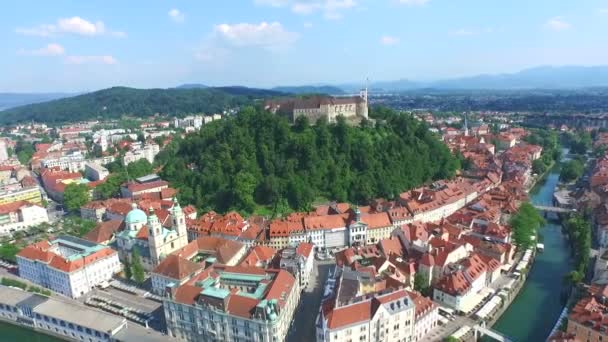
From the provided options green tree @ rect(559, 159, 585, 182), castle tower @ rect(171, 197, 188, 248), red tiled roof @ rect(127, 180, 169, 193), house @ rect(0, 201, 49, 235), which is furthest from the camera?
green tree @ rect(559, 159, 585, 182)

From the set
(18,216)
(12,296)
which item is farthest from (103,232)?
(18,216)

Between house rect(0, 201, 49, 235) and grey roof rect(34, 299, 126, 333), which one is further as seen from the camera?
house rect(0, 201, 49, 235)

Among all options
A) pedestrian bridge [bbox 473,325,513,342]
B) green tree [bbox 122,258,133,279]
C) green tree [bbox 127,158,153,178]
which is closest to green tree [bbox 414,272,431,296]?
pedestrian bridge [bbox 473,325,513,342]

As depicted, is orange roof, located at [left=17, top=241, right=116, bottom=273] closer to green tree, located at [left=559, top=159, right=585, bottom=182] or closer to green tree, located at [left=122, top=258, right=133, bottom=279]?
green tree, located at [left=122, top=258, right=133, bottom=279]

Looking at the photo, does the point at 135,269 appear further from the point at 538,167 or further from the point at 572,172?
the point at 538,167

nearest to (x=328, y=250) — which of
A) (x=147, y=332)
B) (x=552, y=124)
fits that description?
(x=147, y=332)

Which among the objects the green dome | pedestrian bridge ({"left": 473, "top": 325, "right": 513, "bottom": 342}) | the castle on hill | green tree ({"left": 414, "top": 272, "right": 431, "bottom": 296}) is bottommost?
pedestrian bridge ({"left": 473, "top": 325, "right": 513, "bottom": 342})
